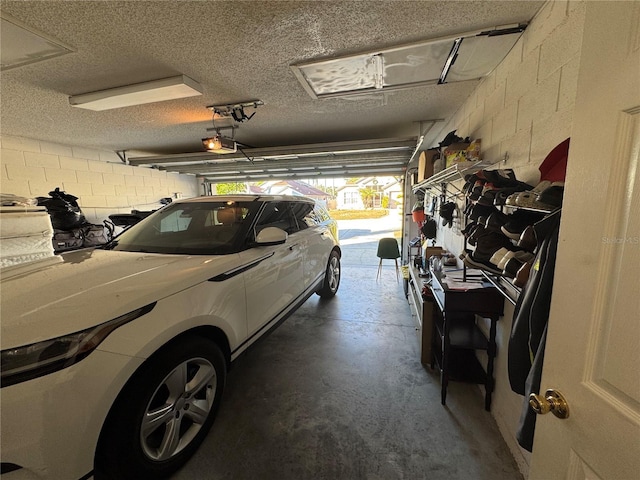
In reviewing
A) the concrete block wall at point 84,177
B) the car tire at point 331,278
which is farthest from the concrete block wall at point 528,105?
the concrete block wall at point 84,177

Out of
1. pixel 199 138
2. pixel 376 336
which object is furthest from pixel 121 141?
pixel 376 336

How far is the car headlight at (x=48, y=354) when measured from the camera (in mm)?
924

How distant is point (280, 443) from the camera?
5.34ft

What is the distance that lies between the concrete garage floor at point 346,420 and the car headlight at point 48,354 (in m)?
0.98

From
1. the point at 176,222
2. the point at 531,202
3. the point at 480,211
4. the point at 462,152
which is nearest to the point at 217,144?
the point at 176,222

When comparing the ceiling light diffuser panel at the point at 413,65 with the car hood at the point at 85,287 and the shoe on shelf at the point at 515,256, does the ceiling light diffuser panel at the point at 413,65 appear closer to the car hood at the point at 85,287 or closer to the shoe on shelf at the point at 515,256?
the shoe on shelf at the point at 515,256

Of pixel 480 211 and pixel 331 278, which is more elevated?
pixel 480 211

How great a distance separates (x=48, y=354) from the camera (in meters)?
0.99

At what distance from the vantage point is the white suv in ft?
3.14

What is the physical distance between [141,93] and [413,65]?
2265 mm

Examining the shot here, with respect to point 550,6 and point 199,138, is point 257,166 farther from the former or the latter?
point 550,6

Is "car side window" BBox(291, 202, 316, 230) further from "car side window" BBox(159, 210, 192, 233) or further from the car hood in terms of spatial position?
the car hood

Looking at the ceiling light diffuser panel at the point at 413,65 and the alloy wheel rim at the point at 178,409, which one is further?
the ceiling light diffuser panel at the point at 413,65

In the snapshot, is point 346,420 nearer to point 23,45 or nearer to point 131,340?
point 131,340
